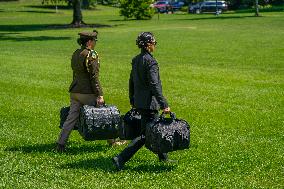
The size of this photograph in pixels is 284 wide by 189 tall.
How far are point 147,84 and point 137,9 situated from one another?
2604 inches

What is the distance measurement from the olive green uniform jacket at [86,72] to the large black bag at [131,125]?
103 cm

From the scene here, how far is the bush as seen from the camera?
7438 cm

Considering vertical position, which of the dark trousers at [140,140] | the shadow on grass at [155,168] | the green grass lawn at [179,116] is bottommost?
the green grass lawn at [179,116]

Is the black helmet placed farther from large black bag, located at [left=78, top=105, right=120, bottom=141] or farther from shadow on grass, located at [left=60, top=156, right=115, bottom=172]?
shadow on grass, located at [left=60, top=156, right=115, bottom=172]

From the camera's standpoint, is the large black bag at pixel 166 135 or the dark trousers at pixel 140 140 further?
the dark trousers at pixel 140 140

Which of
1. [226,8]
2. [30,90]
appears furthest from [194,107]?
[226,8]

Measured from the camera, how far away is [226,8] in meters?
94.4

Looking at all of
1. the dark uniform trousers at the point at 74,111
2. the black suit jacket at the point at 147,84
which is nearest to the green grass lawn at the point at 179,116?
the dark uniform trousers at the point at 74,111

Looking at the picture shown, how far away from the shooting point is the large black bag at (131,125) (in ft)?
32.4

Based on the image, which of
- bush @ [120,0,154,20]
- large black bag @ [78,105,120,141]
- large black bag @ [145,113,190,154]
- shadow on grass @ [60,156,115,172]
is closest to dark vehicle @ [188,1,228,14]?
bush @ [120,0,154,20]

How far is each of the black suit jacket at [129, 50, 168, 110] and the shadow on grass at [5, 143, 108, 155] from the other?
2.02 m

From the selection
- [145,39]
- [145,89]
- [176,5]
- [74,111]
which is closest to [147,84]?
[145,89]

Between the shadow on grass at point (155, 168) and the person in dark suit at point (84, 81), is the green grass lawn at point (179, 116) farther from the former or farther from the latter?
the person in dark suit at point (84, 81)

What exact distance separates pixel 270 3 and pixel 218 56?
77.8 metres
